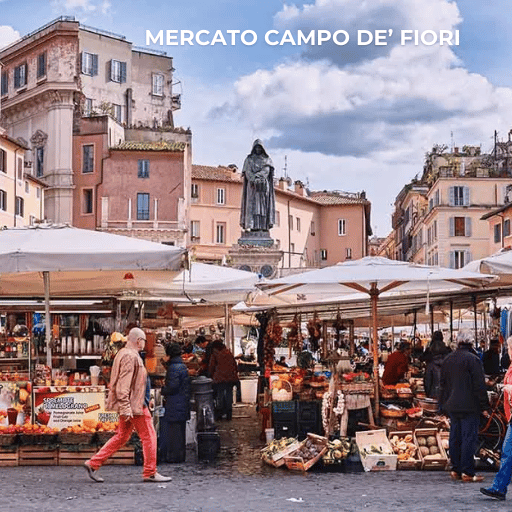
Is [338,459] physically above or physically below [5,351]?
below

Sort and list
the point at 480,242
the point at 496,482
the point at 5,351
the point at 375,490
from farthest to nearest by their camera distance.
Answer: the point at 480,242, the point at 5,351, the point at 375,490, the point at 496,482

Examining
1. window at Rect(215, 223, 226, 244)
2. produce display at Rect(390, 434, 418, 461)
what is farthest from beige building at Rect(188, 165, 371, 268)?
produce display at Rect(390, 434, 418, 461)

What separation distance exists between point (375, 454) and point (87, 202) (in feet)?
155

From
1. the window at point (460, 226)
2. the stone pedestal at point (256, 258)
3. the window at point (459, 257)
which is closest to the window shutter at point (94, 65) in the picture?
the window at point (460, 226)

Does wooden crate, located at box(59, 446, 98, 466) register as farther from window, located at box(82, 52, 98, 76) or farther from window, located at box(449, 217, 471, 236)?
window, located at box(449, 217, 471, 236)

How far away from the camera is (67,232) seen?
37.7ft

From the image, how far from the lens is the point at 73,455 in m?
11.1

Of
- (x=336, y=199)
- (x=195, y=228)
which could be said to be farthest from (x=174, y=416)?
(x=336, y=199)

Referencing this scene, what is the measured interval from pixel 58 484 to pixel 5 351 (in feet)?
12.6

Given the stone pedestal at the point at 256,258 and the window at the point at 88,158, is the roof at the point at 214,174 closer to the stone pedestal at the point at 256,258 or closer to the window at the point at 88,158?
the window at the point at 88,158

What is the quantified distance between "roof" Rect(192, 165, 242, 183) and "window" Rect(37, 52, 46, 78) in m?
13.9

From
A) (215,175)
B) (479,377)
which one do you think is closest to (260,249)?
(479,377)

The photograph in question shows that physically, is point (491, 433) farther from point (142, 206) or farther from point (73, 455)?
point (142, 206)

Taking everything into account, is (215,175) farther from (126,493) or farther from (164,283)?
(126,493)
